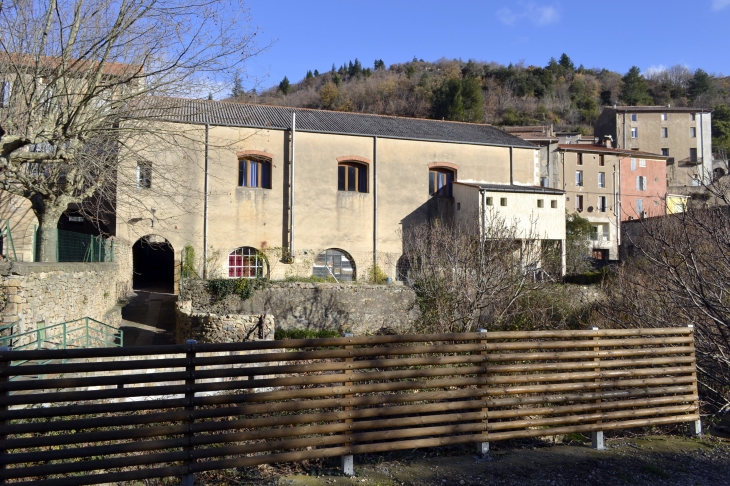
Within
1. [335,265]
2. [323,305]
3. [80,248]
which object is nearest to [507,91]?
[335,265]

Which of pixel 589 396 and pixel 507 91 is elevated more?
pixel 507 91

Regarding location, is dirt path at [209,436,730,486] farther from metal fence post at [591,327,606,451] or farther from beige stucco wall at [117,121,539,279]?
beige stucco wall at [117,121,539,279]

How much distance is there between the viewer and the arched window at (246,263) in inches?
975

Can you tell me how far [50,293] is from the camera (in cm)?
1118

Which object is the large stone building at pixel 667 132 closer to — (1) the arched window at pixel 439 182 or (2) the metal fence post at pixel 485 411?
(1) the arched window at pixel 439 182

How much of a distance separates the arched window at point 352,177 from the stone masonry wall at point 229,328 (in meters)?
11.9

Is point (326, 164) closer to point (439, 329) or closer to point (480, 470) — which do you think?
point (439, 329)

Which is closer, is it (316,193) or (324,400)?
(324,400)

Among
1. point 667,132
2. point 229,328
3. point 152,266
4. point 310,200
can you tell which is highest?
point 667,132

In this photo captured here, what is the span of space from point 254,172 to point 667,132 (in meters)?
52.7

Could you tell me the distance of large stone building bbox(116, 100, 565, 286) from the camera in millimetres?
24156

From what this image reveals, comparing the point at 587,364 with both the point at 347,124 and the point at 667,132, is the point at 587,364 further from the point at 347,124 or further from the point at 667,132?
the point at 667,132

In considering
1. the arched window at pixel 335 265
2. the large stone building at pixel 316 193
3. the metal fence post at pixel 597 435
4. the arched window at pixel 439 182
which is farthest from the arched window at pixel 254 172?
the metal fence post at pixel 597 435

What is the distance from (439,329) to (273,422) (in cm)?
929
